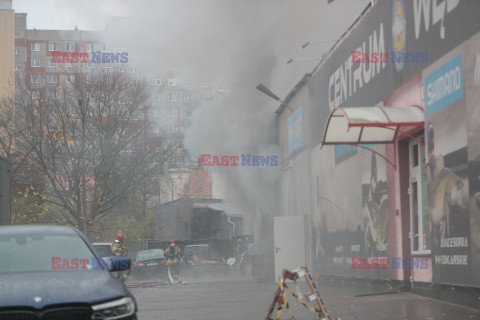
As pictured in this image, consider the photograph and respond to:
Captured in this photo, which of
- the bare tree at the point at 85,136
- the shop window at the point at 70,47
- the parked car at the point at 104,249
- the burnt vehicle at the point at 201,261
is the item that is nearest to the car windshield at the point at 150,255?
the burnt vehicle at the point at 201,261

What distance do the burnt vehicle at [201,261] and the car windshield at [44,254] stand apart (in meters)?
26.3

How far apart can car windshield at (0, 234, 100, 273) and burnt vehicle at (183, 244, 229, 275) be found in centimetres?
2630

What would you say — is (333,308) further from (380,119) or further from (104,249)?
(104,249)

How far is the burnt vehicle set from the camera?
3347 centimetres

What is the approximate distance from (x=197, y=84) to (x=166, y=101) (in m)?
9.81

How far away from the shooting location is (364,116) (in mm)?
13758

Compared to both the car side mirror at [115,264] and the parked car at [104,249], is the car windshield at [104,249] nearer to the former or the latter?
the parked car at [104,249]

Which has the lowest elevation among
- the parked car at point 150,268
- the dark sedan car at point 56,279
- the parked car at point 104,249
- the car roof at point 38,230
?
the parked car at point 150,268

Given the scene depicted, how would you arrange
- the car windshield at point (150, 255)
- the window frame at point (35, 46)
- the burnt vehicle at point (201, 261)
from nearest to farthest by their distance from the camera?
the car windshield at point (150, 255) → the burnt vehicle at point (201, 261) → the window frame at point (35, 46)

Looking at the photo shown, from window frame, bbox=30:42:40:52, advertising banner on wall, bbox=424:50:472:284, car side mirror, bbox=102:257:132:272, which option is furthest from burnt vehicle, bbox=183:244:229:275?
window frame, bbox=30:42:40:52

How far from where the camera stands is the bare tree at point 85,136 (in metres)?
38.4

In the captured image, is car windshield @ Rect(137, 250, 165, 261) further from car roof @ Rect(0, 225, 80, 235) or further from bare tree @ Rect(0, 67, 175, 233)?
car roof @ Rect(0, 225, 80, 235)

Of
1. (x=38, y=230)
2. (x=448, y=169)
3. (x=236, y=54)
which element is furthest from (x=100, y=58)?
(x=38, y=230)

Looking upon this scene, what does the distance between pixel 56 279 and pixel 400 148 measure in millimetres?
10276
